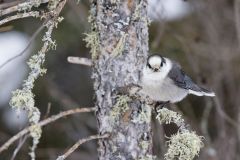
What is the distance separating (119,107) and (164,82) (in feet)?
2.97

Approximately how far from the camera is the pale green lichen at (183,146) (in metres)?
2.65

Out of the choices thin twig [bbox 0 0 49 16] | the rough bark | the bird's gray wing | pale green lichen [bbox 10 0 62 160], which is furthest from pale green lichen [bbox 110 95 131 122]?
the bird's gray wing

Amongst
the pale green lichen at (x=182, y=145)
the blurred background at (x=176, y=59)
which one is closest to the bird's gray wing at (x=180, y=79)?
the blurred background at (x=176, y=59)

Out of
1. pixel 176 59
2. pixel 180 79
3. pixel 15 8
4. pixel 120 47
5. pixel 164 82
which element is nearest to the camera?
pixel 15 8

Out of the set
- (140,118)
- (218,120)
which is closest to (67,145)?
(218,120)

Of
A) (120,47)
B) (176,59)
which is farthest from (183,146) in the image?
(176,59)

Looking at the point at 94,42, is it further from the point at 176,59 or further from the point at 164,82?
the point at 176,59

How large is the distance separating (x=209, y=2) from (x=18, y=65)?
6.51 feet

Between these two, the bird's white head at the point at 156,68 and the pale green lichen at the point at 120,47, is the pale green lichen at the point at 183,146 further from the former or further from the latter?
the bird's white head at the point at 156,68

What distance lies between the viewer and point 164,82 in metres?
3.47

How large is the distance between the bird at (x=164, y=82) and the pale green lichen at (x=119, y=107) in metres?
0.52

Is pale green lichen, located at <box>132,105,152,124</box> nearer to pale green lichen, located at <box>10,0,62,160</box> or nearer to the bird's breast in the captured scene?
pale green lichen, located at <box>10,0,62,160</box>

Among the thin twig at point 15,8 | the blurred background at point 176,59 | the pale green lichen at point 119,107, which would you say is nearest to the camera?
the thin twig at point 15,8

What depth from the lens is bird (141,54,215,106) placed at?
3273mm
